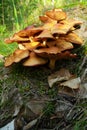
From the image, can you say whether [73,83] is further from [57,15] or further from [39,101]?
[57,15]

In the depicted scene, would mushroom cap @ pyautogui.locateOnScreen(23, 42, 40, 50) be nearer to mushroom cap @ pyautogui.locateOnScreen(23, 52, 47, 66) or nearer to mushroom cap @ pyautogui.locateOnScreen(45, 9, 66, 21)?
mushroom cap @ pyautogui.locateOnScreen(23, 52, 47, 66)

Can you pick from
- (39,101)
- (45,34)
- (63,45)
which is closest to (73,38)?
(63,45)

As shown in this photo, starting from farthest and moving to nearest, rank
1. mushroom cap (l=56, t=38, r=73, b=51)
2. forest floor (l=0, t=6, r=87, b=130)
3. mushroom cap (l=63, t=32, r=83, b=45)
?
mushroom cap (l=63, t=32, r=83, b=45)
mushroom cap (l=56, t=38, r=73, b=51)
forest floor (l=0, t=6, r=87, b=130)

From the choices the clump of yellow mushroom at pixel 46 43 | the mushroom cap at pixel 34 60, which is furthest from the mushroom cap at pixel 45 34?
the mushroom cap at pixel 34 60

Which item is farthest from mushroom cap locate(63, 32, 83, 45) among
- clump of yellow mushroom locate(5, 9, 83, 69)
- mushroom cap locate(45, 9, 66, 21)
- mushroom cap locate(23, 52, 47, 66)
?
mushroom cap locate(23, 52, 47, 66)

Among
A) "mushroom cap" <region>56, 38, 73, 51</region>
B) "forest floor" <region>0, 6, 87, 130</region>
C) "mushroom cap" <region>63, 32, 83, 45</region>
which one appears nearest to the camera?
"forest floor" <region>0, 6, 87, 130</region>

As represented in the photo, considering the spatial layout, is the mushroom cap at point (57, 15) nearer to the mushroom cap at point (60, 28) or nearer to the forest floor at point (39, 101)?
the mushroom cap at point (60, 28)

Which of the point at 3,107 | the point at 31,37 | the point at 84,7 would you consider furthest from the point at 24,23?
the point at 3,107
